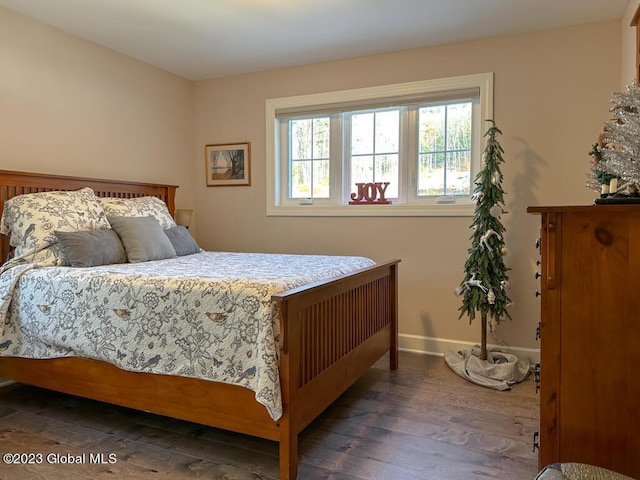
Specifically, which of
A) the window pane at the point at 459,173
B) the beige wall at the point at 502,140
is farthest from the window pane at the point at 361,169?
the window pane at the point at 459,173

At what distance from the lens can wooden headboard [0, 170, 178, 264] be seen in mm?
2734

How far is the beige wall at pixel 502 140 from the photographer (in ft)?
10.1

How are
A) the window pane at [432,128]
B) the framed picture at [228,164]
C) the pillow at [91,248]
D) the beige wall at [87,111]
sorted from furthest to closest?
the framed picture at [228,164] < the window pane at [432,128] < the beige wall at [87,111] < the pillow at [91,248]

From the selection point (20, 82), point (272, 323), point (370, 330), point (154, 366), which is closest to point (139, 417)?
point (154, 366)

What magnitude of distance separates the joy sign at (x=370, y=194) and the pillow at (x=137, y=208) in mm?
1524

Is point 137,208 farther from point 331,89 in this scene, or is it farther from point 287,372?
point 287,372

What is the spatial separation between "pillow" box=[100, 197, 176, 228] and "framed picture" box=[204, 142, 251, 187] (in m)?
0.86

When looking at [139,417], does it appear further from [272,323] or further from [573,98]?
[573,98]

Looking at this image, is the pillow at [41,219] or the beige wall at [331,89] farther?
the beige wall at [331,89]

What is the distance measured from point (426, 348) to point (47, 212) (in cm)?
284

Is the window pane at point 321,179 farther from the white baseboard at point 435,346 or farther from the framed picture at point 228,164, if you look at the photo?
the white baseboard at point 435,346

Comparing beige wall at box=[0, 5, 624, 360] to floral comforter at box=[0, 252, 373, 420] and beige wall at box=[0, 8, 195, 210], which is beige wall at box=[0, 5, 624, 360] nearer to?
beige wall at box=[0, 8, 195, 210]

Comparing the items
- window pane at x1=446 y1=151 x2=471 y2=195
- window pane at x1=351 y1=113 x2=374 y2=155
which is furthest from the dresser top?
window pane at x1=351 y1=113 x2=374 y2=155

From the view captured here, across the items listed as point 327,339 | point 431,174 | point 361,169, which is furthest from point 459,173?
point 327,339
